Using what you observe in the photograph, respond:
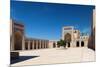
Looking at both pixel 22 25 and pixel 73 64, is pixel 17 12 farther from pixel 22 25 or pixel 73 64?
pixel 73 64

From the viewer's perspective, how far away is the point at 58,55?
12.6ft

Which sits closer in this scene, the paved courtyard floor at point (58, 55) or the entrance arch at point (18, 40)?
the entrance arch at point (18, 40)

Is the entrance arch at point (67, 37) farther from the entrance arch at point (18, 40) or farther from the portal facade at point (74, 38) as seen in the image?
the entrance arch at point (18, 40)

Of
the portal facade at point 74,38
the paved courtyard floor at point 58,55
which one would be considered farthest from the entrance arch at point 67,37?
the paved courtyard floor at point 58,55

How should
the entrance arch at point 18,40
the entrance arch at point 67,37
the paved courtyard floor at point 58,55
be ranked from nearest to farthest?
the entrance arch at point 18,40, the paved courtyard floor at point 58,55, the entrance arch at point 67,37

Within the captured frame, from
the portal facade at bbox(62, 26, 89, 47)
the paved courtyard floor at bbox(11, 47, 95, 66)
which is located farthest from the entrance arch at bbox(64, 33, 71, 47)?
the paved courtyard floor at bbox(11, 47, 95, 66)

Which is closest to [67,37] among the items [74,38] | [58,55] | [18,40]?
[74,38]

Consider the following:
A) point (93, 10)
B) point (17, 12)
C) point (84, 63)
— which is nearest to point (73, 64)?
point (84, 63)

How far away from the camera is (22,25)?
3578 mm

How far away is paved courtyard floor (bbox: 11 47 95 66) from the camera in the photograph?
3664 millimetres

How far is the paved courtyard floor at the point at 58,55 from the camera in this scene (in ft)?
12.0

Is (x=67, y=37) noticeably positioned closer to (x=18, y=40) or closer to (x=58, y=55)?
(x=58, y=55)
